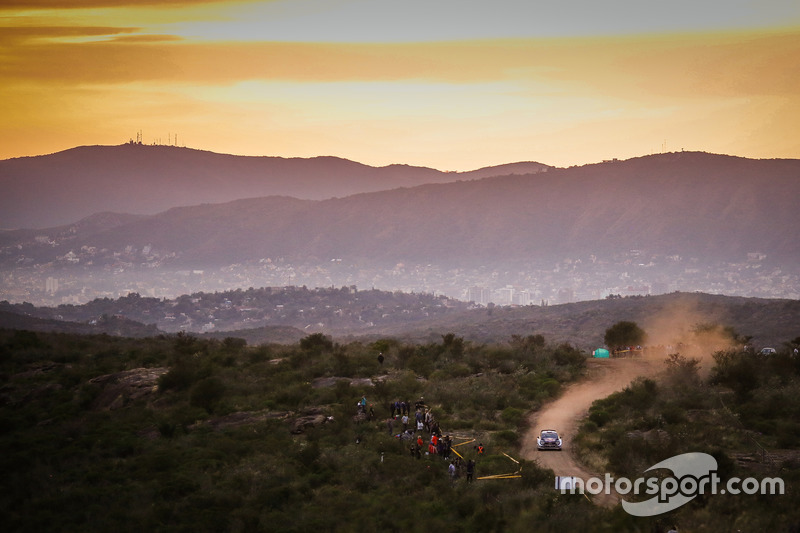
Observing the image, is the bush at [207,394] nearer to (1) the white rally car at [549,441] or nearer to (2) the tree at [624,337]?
(1) the white rally car at [549,441]

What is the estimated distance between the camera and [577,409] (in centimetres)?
4331

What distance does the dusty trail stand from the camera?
33188mm

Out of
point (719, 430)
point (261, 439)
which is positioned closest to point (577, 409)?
point (719, 430)

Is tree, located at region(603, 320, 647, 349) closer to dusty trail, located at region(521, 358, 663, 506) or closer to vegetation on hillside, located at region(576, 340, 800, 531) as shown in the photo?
dusty trail, located at region(521, 358, 663, 506)

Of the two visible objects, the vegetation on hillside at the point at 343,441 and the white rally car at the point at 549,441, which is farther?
the white rally car at the point at 549,441

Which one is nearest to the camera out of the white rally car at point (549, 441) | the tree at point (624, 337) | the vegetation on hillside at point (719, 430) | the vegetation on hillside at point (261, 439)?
the vegetation on hillside at point (719, 430)

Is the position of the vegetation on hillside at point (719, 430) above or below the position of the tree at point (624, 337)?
below

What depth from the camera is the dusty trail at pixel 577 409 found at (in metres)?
33.2

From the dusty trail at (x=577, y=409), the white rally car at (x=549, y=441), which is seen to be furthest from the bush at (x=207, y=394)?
the white rally car at (x=549, y=441)

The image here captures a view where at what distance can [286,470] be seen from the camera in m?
35.3

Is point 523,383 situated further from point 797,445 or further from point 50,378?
point 50,378

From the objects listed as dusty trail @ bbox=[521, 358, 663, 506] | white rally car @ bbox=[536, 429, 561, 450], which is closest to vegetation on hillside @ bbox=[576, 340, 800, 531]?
dusty trail @ bbox=[521, 358, 663, 506]

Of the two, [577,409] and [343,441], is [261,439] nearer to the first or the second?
[343,441]

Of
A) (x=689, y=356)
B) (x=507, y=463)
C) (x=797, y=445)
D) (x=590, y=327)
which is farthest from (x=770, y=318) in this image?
(x=507, y=463)
